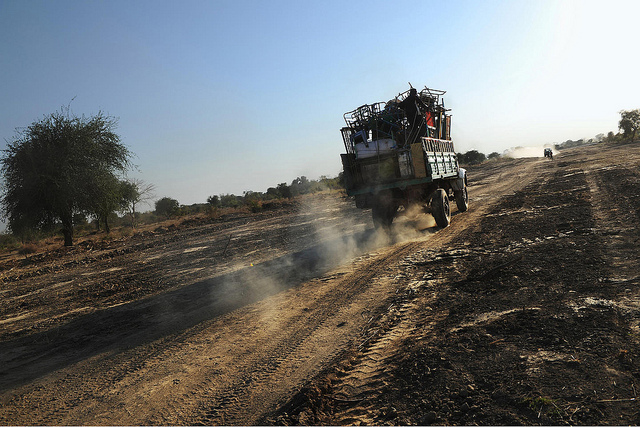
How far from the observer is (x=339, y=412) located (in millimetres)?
2984

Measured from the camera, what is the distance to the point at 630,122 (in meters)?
59.4

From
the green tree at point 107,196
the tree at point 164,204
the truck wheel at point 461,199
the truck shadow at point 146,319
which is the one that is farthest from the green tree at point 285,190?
the truck shadow at point 146,319

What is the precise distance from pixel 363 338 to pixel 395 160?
657 cm

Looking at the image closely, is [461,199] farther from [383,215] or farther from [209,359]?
[209,359]

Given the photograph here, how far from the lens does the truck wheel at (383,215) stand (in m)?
10.6

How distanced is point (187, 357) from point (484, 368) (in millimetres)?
3285

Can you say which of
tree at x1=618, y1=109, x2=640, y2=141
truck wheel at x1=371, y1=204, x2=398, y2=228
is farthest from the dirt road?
tree at x1=618, y1=109, x2=640, y2=141

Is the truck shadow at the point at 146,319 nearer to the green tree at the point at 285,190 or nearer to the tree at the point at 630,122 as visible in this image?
the green tree at the point at 285,190

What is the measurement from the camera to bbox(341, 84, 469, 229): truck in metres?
9.65

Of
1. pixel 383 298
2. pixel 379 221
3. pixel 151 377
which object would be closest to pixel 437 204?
pixel 379 221

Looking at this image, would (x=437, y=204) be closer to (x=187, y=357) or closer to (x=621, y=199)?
(x=621, y=199)

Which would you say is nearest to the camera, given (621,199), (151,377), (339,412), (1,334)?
(339,412)

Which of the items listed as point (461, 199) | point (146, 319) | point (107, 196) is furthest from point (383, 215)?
point (107, 196)

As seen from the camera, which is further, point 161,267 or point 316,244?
point 316,244
